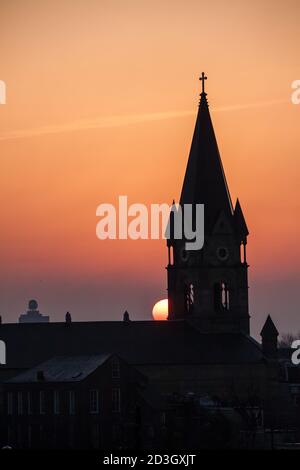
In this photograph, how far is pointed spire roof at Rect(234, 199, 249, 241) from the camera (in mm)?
145750

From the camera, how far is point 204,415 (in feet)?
414

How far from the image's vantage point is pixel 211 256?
14438cm

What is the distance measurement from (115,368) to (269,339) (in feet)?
62.7

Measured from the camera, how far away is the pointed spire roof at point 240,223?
5738 inches

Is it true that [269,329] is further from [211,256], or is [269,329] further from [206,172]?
[206,172]

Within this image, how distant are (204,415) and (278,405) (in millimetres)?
20084

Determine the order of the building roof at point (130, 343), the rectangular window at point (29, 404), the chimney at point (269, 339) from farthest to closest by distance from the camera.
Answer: the chimney at point (269, 339), the building roof at point (130, 343), the rectangular window at point (29, 404)

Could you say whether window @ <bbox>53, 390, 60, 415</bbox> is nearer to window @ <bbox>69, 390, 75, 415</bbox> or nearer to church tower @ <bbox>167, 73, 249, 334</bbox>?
window @ <bbox>69, 390, 75, 415</bbox>

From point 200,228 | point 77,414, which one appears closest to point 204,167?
point 200,228

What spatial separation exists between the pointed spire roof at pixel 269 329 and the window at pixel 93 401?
72.1ft

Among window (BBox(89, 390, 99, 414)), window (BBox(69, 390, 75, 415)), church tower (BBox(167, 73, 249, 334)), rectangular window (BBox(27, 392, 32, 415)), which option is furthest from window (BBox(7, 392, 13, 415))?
church tower (BBox(167, 73, 249, 334))

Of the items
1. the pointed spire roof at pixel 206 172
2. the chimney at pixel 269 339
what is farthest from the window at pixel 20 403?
the chimney at pixel 269 339

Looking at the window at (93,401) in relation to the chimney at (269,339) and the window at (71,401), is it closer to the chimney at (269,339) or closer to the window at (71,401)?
the window at (71,401)

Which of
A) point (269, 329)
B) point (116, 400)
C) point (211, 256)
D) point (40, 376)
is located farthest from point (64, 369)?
point (269, 329)
